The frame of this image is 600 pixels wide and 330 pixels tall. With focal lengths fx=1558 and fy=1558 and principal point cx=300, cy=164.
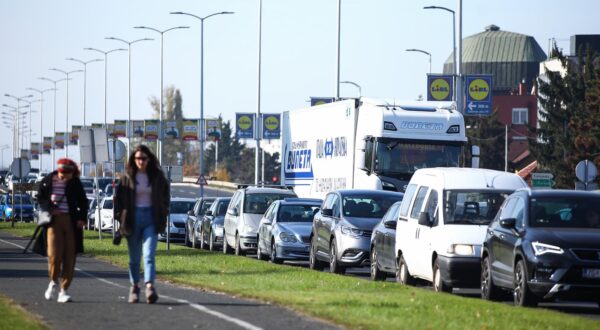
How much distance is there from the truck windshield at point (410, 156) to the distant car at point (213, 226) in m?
5.83

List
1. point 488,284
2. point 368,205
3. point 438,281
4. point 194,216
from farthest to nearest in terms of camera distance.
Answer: point 194,216
point 368,205
point 438,281
point 488,284

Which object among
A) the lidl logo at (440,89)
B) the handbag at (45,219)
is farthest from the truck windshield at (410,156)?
the handbag at (45,219)

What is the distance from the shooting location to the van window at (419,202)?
23984mm

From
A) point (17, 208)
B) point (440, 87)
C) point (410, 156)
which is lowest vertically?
point (17, 208)

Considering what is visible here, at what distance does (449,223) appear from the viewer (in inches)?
891

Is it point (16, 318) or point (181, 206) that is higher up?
point (16, 318)

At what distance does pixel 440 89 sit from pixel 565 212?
119ft

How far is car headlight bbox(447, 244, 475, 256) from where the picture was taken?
72.7ft

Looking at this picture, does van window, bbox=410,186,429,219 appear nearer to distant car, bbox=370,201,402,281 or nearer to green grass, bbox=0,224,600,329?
distant car, bbox=370,201,402,281

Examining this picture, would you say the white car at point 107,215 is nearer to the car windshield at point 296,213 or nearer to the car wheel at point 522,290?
the car windshield at point 296,213

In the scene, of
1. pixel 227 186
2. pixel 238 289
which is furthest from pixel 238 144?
pixel 238 289

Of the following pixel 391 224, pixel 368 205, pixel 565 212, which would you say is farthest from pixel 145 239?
pixel 368 205

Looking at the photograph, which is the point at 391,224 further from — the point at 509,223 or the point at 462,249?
the point at 509,223

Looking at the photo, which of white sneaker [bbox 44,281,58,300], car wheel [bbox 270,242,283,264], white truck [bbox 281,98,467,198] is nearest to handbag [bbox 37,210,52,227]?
white sneaker [bbox 44,281,58,300]
